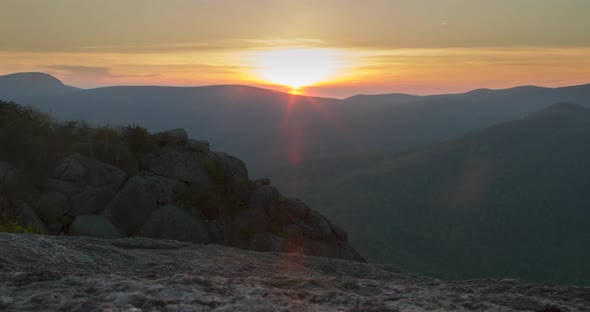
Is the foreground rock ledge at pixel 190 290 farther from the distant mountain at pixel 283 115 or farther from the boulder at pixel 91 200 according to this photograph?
the distant mountain at pixel 283 115

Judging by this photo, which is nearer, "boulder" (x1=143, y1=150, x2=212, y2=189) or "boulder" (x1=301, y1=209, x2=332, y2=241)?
"boulder" (x1=143, y1=150, x2=212, y2=189)

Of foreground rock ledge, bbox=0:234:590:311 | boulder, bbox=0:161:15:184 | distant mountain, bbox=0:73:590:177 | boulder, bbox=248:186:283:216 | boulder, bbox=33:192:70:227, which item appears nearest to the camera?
foreground rock ledge, bbox=0:234:590:311

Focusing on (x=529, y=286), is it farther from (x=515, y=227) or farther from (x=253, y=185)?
(x=515, y=227)

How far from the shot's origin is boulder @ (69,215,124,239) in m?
11.3

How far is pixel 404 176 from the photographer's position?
5078cm

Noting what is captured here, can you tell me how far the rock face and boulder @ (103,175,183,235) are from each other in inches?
0.9

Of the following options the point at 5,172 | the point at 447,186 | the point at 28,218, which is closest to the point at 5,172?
the point at 5,172

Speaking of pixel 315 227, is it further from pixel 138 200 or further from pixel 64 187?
pixel 64 187

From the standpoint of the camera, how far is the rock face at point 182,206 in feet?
38.8

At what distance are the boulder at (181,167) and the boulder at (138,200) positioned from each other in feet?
1.49

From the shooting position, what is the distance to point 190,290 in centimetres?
332

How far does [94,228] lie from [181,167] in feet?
10.3

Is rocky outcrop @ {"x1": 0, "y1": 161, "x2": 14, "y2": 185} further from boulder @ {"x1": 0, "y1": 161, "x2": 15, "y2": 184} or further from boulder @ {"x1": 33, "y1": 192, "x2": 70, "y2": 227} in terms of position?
boulder @ {"x1": 33, "y1": 192, "x2": 70, "y2": 227}

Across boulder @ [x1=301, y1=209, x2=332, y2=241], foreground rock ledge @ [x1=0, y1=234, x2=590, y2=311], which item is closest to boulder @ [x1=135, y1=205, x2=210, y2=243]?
boulder @ [x1=301, y1=209, x2=332, y2=241]
